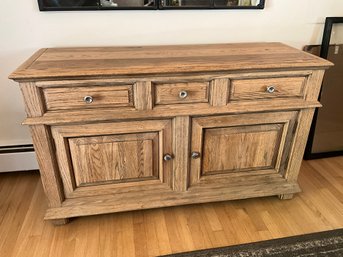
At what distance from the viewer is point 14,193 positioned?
5.61 ft

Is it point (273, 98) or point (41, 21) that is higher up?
point (41, 21)

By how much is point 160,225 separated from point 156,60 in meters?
0.83

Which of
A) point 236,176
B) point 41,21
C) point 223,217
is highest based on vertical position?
point 41,21

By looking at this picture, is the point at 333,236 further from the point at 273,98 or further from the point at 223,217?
the point at 273,98

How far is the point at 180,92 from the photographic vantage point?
126 cm

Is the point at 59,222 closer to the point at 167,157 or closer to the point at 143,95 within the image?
the point at 167,157

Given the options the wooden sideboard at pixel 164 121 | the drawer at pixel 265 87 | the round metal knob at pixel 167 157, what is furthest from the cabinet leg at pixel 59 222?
the drawer at pixel 265 87

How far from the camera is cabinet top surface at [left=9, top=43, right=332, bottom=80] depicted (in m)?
1.17

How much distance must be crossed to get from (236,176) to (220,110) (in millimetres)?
418

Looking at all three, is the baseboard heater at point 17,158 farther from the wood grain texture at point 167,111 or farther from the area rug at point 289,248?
the area rug at point 289,248

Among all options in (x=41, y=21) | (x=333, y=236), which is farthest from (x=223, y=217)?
(x=41, y=21)

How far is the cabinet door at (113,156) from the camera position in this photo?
1292 mm

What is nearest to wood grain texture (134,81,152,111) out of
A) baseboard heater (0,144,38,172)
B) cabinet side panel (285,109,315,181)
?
cabinet side panel (285,109,315,181)

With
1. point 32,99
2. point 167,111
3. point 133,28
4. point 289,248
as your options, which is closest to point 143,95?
point 167,111
